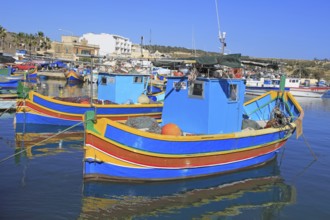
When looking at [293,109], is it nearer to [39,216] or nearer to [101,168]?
[101,168]

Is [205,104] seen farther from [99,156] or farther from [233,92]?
[99,156]

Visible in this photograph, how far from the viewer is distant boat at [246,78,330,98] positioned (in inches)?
1954

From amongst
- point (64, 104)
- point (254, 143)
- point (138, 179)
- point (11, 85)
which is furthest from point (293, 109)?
point (11, 85)

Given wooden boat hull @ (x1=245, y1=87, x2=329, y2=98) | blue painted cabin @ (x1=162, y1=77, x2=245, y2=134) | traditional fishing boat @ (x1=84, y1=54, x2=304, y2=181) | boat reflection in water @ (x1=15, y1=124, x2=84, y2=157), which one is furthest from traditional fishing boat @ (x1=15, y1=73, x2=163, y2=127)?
wooden boat hull @ (x1=245, y1=87, x2=329, y2=98)

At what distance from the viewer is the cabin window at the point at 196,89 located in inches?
447

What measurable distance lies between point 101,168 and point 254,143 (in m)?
5.20

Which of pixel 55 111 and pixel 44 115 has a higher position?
pixel 55 111

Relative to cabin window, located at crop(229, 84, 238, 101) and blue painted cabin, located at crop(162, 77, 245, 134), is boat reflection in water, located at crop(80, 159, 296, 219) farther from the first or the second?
cabin window, located at crop(229, 84, 238, 101)

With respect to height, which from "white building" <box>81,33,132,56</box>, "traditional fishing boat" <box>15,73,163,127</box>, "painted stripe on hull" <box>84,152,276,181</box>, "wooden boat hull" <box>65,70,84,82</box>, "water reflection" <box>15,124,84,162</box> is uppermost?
"white building" <box>81,33,132,56</box>

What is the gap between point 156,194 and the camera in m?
9.52

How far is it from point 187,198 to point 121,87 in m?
11.4

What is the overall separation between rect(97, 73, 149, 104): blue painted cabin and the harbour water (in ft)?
22.5

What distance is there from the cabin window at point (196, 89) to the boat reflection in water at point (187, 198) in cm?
268

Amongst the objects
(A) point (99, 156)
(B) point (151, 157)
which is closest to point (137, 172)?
(B) point (151, 157)
